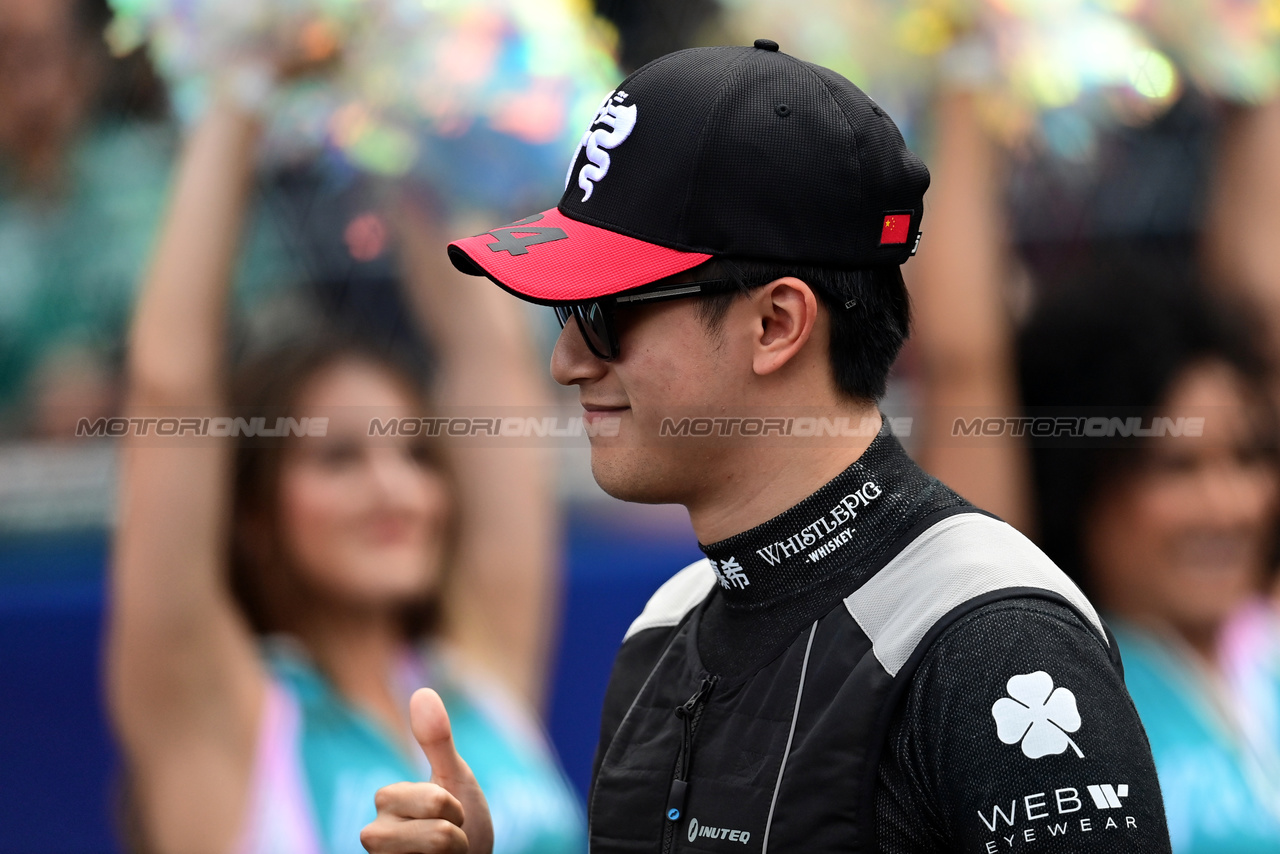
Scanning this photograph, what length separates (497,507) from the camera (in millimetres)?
2918

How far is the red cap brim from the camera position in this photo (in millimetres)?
1178

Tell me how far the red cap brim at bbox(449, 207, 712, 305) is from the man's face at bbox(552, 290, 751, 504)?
52mm

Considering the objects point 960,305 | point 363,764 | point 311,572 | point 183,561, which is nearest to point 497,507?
point 311,572

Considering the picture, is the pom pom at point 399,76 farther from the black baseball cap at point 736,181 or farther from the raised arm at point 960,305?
the black baseball cap at point 736,181

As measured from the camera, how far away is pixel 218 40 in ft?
7.89

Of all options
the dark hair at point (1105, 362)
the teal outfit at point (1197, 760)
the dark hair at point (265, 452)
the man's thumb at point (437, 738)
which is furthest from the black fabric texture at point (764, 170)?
the dark hair at point (1105, 362)

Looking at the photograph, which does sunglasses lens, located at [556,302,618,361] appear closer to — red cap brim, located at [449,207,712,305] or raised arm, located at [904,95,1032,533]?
red cap brim, located at [449,207,712,305]

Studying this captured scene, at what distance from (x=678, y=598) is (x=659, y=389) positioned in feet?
1.07

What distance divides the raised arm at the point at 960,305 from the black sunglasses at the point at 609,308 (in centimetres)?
200

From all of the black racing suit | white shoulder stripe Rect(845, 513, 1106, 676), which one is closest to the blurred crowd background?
the black racing suit

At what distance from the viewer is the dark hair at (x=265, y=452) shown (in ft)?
8.45

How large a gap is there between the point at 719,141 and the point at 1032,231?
2506 mm

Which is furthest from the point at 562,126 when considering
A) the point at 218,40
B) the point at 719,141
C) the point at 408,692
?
the point at 719,141

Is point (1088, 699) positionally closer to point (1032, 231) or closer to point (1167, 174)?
point (1032, 231)
